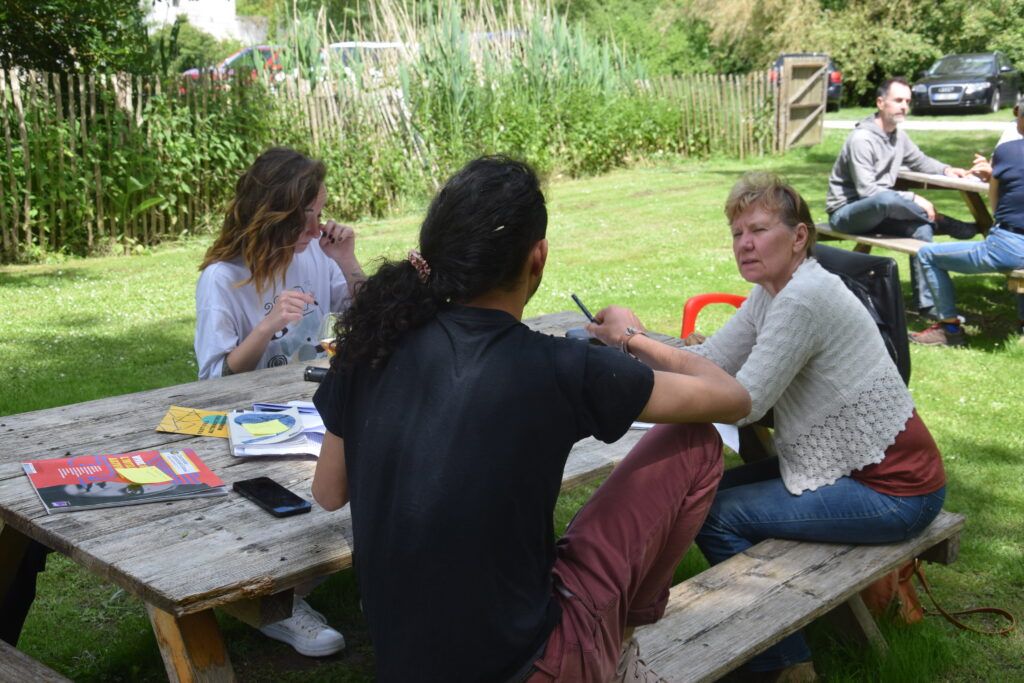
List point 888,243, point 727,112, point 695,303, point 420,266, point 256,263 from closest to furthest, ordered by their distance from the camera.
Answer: point 420,266, point 256,263, point 695,303, point 888,243, point 727,112

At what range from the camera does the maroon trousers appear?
197cm

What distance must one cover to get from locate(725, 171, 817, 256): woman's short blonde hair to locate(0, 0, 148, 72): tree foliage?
8.33 metres

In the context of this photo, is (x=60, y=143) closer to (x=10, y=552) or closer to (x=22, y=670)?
(x=10, y=552)

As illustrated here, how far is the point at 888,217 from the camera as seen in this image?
730cm

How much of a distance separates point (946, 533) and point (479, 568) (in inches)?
67.8

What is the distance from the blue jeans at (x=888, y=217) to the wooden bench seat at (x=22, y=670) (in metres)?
6.28

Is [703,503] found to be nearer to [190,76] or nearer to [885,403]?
[885,403]

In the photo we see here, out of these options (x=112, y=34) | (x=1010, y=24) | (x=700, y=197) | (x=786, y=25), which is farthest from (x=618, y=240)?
(x=786, y=25)

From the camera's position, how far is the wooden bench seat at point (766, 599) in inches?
93.0

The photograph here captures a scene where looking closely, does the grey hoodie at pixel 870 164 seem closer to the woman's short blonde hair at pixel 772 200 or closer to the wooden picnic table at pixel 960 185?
the wooden picnic table at pixel 960 185

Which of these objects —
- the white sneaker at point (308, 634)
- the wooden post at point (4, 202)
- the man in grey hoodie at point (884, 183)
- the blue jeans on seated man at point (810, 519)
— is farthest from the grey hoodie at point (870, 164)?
the wooden post at point (4, 202)

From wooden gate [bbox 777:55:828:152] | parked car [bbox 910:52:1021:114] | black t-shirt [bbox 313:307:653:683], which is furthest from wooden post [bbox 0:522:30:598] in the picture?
parked car [bbox 910:52:1021:114]

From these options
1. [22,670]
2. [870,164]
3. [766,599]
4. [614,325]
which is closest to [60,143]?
[870,164]

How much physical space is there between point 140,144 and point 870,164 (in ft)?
21.4
